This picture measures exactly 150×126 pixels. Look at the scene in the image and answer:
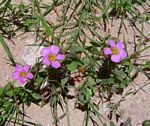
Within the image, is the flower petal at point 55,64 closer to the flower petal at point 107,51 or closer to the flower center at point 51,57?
the flower center at point 51,57

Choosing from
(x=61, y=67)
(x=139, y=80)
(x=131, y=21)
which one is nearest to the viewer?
(x=61, y=67)

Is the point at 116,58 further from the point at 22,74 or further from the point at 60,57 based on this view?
the point at 22,74

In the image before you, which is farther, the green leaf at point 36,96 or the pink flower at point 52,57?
the green leaf at point 36,96

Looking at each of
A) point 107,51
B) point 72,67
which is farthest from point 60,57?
point 107,51

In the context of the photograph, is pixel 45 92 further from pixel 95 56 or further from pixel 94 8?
pixel 94 8

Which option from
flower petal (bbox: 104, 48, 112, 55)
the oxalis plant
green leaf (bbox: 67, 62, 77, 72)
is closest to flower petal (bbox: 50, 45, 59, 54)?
the oxalis plant

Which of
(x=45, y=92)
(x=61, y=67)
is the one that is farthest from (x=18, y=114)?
(x=61, y=67)

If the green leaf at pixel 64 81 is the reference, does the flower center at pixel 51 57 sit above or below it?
above

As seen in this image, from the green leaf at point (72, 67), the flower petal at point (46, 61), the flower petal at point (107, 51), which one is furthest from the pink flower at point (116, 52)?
the flower petal at point (46, 61)
